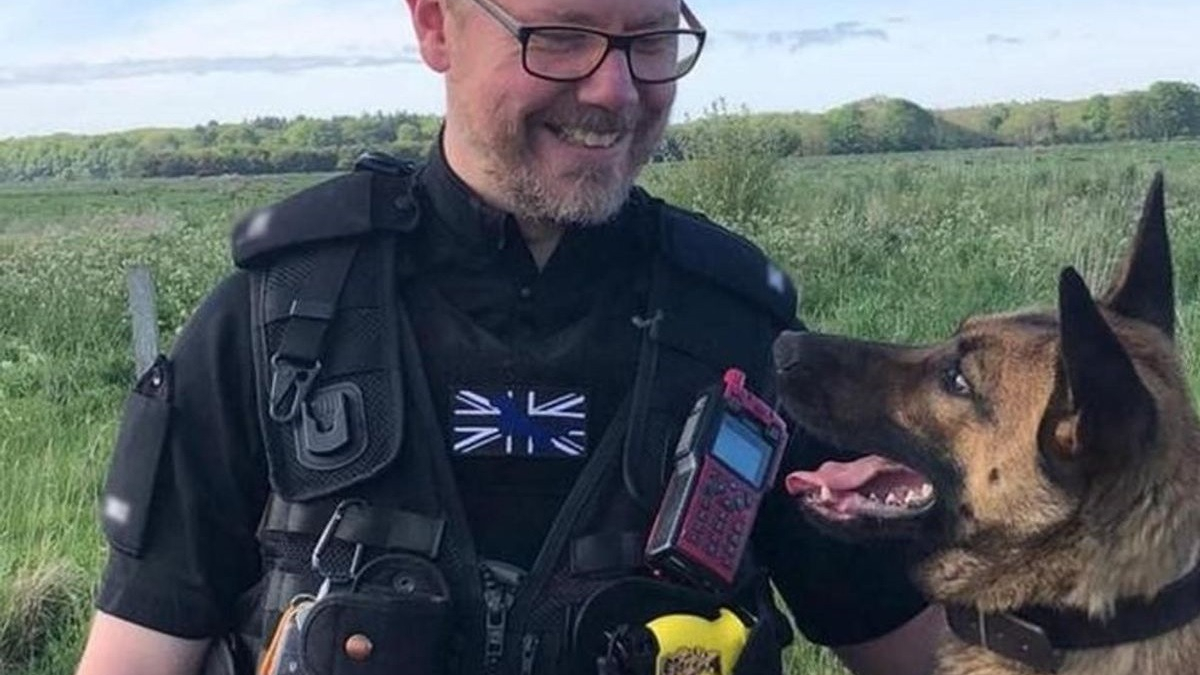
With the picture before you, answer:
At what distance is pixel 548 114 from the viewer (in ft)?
9.23

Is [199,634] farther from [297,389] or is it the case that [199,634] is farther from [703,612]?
[703,612]

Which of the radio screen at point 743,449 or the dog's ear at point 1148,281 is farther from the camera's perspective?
the dog's ear at point 1148,281

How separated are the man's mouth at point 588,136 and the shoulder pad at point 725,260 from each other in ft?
0.76

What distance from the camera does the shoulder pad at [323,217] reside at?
2771mm

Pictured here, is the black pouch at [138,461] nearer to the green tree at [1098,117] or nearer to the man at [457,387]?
the man at [457,387]

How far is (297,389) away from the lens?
267 centimetres

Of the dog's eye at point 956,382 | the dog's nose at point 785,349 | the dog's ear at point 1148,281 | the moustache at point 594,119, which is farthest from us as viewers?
the dog's ear at point 1148,281

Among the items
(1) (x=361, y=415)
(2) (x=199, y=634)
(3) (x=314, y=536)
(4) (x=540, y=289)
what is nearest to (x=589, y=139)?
(4) (x=540, y=289)

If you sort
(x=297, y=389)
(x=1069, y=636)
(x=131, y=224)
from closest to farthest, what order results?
1. (x=297, y=389)
2. (x=1069, y=636)
3. (x=131, y=224)

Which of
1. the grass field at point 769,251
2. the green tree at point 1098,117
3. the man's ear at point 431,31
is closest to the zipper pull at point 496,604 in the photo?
the man's ear at point 431,31

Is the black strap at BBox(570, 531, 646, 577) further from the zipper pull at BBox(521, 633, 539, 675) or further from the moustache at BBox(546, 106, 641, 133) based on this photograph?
the moustache at BBox(546, 106, 641, 133)

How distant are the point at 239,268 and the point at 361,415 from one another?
34cm

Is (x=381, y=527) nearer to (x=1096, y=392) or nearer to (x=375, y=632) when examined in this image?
(x=375, y=632)

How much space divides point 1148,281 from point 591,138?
119cm
